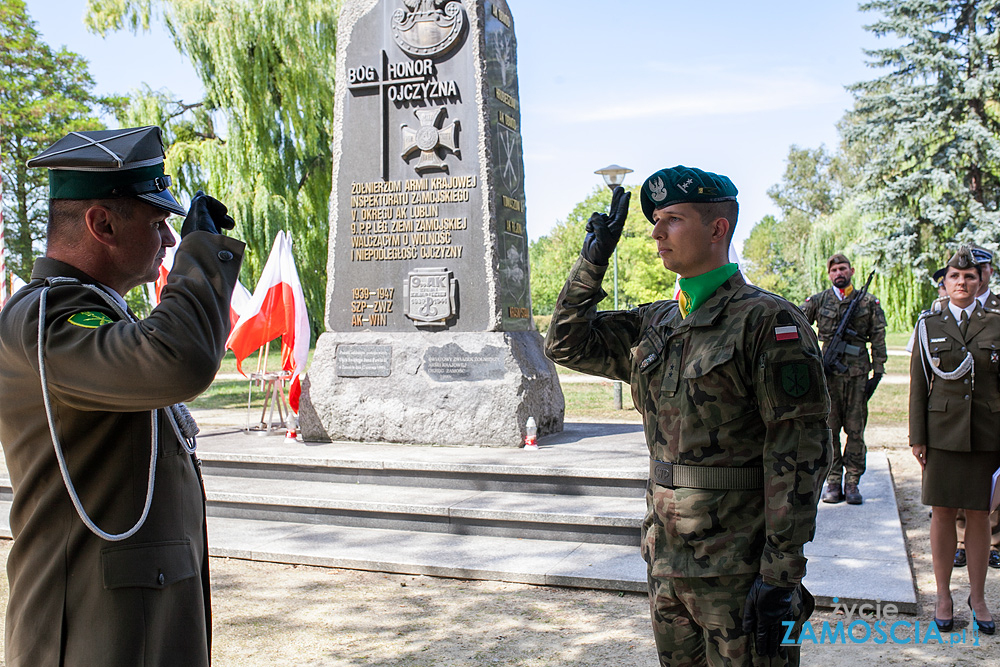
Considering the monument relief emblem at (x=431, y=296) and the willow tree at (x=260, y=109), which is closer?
the monument relief emblem at (x=431, y=296)

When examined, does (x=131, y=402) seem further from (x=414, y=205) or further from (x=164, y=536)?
(x=414, y=205)

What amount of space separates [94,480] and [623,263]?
1709 inches

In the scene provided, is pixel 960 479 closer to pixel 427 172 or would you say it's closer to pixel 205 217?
pixel 205 217

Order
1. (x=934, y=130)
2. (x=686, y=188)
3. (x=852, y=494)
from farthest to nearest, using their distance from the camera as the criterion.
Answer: (x=934, y=130) < (x=852, y=494) < (x=686, y=188)

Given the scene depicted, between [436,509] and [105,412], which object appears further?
[436,509]

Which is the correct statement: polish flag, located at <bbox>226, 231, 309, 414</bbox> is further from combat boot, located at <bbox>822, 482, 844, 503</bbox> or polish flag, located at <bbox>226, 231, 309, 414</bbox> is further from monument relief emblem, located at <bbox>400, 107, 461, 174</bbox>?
combat boot, located at <bbox>822, 482, 844, 503</bbox>

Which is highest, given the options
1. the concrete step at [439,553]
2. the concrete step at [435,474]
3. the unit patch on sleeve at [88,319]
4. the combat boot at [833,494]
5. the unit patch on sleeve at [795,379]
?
the unit patch on sleeve at [88,319]

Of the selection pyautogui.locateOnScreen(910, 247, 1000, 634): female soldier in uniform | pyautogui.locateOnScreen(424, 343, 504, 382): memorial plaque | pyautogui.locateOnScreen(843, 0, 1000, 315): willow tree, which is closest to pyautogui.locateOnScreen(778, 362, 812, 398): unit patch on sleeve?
pyautogui.locateOnScreen(910, 247, 1000, 634): female soldier in uniform

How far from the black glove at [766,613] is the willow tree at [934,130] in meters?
21.2

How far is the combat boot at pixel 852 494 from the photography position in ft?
22.1

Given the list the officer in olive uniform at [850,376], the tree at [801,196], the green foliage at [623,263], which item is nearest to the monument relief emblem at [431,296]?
the officer in olive uniform at [850,376]

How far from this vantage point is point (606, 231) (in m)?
2.63

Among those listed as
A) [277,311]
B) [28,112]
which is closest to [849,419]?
[277,311]

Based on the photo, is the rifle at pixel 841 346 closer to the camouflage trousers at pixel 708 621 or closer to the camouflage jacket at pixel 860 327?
the camouflage jacket at pixel 860 327
